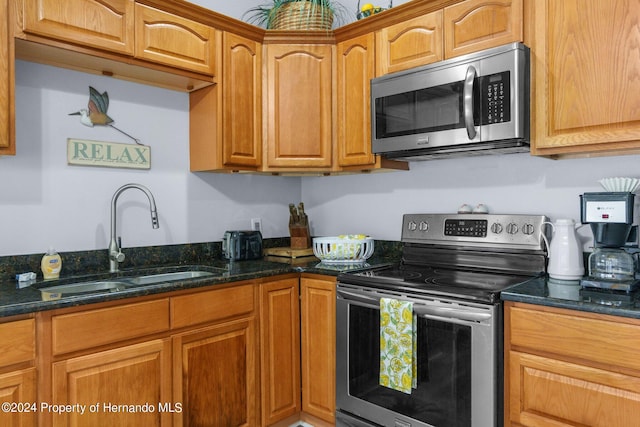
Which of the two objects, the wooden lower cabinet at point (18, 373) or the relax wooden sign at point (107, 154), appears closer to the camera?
the wooden lower cabinet at point (18, 373)

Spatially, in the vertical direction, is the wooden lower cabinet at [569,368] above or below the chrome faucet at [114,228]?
below

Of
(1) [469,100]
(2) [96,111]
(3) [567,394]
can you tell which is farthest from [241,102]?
(3) [567,394]

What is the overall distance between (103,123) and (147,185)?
0.38 meters

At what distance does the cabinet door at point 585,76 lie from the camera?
5.37ft

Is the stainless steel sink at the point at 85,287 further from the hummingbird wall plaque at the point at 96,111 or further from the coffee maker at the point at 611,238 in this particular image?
the coffee maker at the point at 611,238

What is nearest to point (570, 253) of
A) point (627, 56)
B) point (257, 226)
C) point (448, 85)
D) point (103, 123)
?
point (627, 56)

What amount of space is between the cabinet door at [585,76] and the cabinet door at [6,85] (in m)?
2.10

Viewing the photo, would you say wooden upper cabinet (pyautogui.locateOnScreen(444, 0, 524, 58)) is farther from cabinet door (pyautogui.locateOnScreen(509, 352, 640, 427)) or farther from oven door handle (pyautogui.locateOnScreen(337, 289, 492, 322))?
cabinet door (pyautogui.locateOnScreen(509, 352, 640, 427))

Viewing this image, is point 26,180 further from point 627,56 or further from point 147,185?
point 627,56

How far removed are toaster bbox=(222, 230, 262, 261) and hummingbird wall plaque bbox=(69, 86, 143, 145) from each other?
34.2 inches

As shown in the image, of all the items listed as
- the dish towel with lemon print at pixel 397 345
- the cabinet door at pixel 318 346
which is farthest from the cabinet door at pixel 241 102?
the dish towel with lemon print at pixel 397 345

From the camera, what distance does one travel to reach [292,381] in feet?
7.57

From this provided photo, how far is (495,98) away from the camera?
1.89 m

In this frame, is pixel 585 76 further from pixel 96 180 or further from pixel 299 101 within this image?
pixel 96 180
